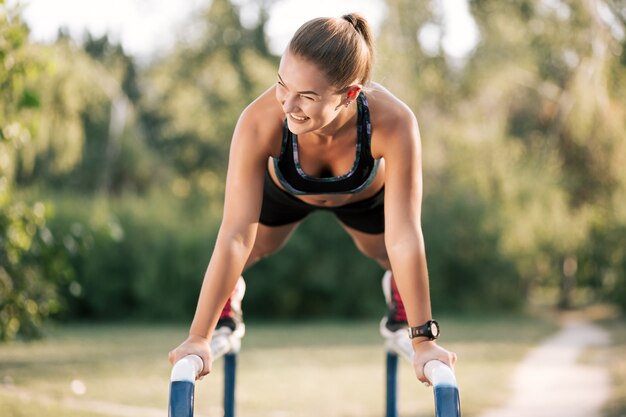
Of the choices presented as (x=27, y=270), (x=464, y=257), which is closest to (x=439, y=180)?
(x=464, y=257)

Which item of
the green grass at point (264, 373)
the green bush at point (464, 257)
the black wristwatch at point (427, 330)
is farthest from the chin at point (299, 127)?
the green bush at point (464, 257)

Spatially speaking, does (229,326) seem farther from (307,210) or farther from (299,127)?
(299,127)

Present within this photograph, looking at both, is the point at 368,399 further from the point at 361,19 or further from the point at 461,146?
the point at 461,146

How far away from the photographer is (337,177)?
8.42 feet

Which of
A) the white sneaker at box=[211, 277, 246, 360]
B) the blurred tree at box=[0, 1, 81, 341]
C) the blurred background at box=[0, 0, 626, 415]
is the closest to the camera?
the white sneaker at box=[211, 277, 246, 360]

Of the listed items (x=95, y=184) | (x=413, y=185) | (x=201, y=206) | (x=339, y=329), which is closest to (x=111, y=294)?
(x=201, y=206)

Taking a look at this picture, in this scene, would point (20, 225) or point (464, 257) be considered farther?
point (464, 257)

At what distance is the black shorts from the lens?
9.33 ft

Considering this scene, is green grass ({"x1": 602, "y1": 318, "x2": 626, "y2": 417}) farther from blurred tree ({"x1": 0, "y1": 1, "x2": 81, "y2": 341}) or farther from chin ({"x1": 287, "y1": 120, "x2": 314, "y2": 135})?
chin ({"x1": 287, "y1": 120, "x2": 314, "y2": 135})

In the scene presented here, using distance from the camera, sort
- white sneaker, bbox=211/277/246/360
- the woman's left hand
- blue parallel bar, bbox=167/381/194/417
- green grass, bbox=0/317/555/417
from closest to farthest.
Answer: blue parallel bar, bbox=167/381/194/417 < the woman's left hand < white sneaker, bbox=211/277/246/360 < green grass, bbox=0/317/555/417

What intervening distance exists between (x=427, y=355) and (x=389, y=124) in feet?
2.26

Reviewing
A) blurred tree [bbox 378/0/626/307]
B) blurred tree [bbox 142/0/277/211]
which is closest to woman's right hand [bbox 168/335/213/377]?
blurred tree [bbox 378/0/626/307]

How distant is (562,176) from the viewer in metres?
16.5

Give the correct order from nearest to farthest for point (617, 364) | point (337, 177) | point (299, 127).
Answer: point (299, 127) < point (337, 177) < point (617, 364)
